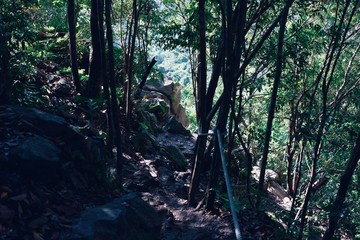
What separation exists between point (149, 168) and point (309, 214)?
5.77 metres

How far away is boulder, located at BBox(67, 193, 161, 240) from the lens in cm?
304

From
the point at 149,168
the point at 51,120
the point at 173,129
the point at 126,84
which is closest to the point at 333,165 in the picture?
the point at 173,129

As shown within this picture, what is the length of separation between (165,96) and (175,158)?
716 centimetres

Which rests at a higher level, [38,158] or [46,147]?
[46,147]

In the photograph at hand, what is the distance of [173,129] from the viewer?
46.3 ft

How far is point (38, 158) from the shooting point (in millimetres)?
3480

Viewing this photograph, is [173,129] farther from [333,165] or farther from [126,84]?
[333,165]

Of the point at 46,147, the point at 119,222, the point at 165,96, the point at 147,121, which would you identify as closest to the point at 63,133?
the point at 46,147

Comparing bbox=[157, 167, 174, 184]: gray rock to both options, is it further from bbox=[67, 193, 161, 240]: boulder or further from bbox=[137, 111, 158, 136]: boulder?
bbox=[67, 193, 161, 240]: boulder

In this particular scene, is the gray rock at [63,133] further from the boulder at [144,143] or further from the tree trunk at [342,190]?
the boulder at [144,143]

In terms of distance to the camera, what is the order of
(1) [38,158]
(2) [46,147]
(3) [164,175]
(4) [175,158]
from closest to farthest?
(1) [38,158] → (2) [46,147] → (3) [164,175] → (4) [175,158]

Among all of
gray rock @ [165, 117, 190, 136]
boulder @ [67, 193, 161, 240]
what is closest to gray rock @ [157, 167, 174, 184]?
boulder @ [67, 193, 161, 240]

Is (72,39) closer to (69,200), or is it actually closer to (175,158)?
(175,158)

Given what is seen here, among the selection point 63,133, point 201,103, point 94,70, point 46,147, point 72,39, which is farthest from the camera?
point 94,70
